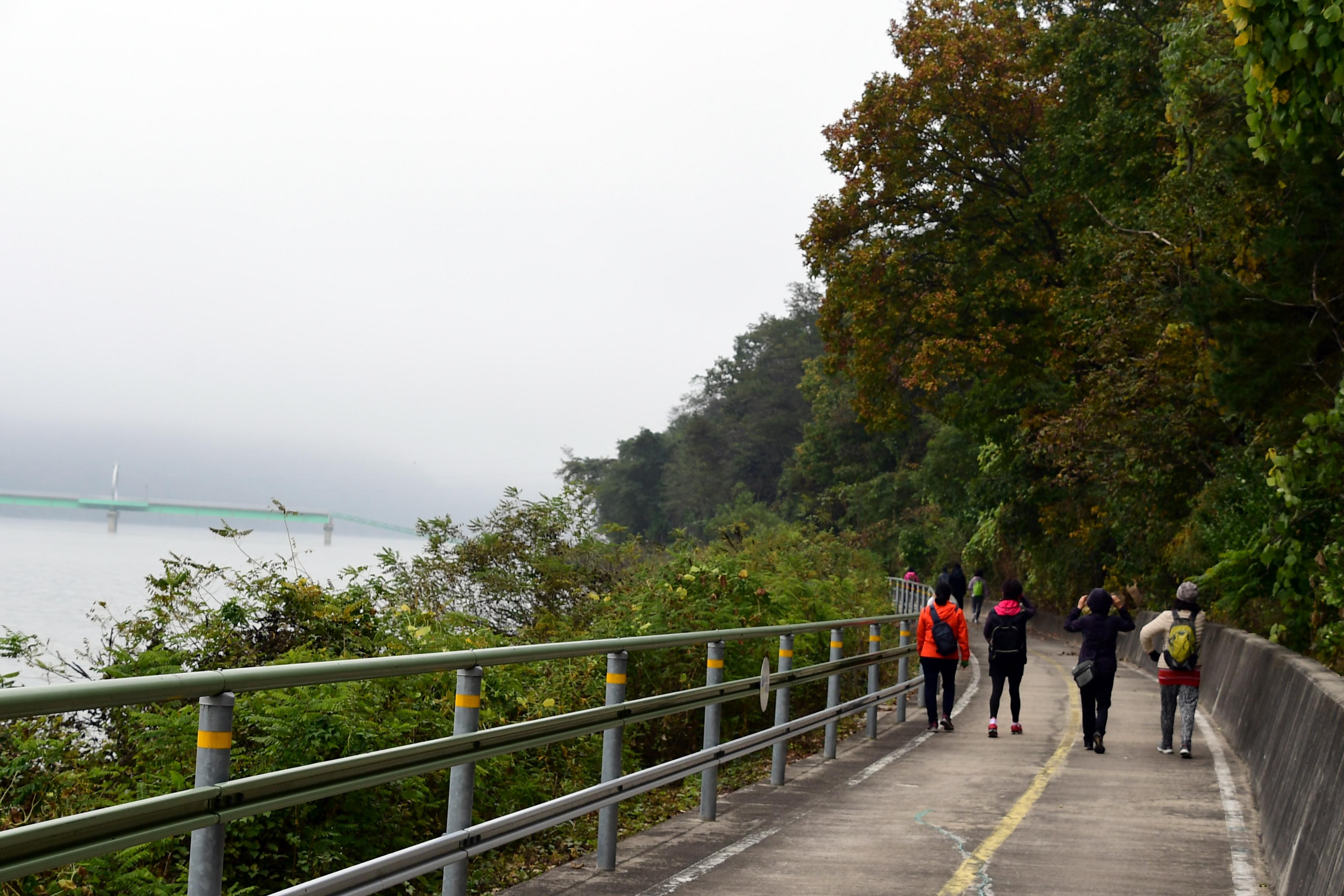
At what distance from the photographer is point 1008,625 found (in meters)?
15.8

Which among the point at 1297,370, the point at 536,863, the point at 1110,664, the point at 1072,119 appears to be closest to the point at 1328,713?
the point at 536,863

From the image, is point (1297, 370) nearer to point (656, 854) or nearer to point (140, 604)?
Answer: point (656, 854)

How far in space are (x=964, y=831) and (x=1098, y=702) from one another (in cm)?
566

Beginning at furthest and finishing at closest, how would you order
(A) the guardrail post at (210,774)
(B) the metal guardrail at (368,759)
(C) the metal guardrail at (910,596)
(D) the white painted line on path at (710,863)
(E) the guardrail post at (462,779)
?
(C) the metal guardrail at (910,596) → (D) the white painted line on path at (710,863) → (E) the guardrail post at (462,779) → (A) the guardrail post at (210,774) → (B) the metal guardrail at (368,759)

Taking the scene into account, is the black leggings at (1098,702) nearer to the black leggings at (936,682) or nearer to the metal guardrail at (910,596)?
the black leggings at (936,682)

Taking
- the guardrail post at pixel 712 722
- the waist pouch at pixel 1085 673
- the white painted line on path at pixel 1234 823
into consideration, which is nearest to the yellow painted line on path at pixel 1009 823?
the waist pouch at pixel 1085 673

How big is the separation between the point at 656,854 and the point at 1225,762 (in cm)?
782

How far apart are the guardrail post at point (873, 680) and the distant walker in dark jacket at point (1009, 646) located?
144 cm

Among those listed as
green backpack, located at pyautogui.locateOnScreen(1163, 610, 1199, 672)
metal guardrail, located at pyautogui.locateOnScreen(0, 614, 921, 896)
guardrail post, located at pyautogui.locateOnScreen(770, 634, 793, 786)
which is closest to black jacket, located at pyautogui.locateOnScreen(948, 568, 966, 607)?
green backpack, located at pyautogui.locateOnScreen(1163, 610, 1199, 672)

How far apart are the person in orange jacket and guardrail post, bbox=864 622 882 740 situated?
0.84 m

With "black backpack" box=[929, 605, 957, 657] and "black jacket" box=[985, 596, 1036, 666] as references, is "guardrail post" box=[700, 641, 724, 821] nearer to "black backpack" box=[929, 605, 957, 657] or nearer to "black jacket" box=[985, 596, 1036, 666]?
"black backpack" box=[929, 605, 957, 657]

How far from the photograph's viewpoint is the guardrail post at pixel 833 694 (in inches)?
502

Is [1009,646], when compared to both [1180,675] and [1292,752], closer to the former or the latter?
[1180,675]

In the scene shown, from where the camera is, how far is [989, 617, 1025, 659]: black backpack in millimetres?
15656
